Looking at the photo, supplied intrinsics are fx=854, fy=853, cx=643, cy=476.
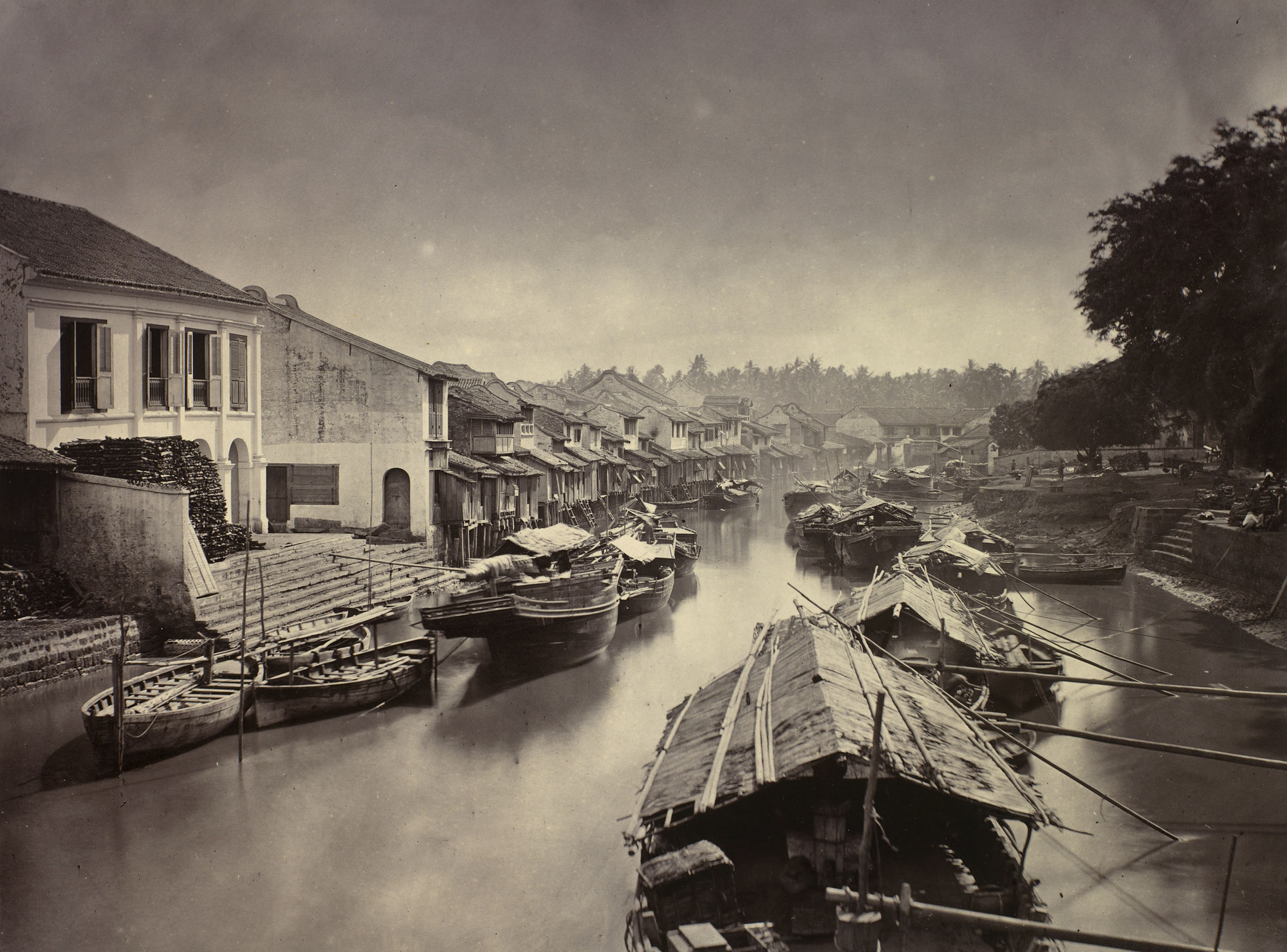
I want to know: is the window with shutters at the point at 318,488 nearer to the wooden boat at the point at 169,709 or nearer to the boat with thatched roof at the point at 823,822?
the wooden boat at the point at 169,709

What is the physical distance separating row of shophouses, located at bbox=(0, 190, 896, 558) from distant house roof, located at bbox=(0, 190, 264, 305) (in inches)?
2.5

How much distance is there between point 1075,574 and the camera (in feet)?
85.6

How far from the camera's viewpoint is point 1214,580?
24.9 m

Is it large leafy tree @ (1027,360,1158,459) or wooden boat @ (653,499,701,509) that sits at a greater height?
large leafy tree @ (1027,360,1158,459)

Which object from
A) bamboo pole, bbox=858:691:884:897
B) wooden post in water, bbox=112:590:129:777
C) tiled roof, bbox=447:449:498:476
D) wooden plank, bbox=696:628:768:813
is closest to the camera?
bamboo pole, bbox=858:691:884:897

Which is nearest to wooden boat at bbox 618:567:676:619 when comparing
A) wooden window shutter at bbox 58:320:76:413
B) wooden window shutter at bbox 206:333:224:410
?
wooden window shutter at bbox 206:333:224:410

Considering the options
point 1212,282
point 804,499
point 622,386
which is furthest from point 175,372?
point 622,386

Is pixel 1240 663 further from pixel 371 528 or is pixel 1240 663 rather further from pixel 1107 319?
pixel 371 528

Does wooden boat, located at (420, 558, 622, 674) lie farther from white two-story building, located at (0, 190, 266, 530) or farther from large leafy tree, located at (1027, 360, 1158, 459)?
large leafy tree, located at (1027, 360, 1158, 459)

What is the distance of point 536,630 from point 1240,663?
15.2 metres

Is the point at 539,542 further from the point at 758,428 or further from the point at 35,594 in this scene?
the point at 758,428

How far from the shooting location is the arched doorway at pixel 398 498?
92.4 ft

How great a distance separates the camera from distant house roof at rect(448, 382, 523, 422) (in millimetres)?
33219

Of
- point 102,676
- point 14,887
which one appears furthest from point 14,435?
point 14,887
